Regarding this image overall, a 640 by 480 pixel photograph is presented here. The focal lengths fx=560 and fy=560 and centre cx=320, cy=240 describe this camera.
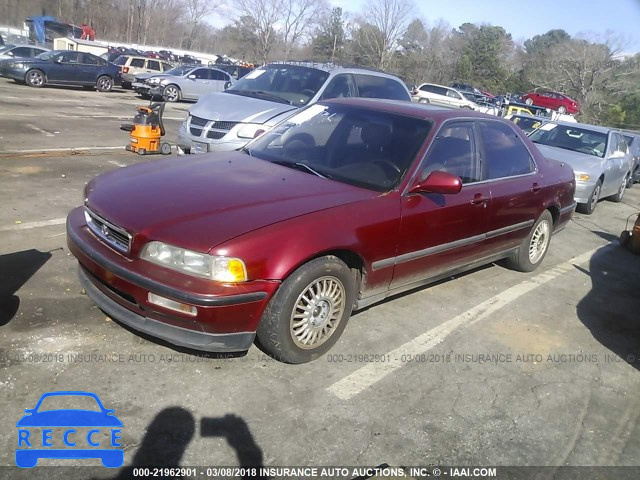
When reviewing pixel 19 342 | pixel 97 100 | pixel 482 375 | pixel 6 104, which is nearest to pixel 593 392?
pixel 482 375

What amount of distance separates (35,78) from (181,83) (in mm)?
5205

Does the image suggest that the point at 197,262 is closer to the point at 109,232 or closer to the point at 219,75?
the point at 109,232

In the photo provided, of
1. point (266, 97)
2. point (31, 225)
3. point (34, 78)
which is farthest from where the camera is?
point (34, 78)

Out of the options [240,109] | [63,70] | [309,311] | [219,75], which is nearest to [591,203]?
[240,109]

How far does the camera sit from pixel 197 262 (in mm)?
3092

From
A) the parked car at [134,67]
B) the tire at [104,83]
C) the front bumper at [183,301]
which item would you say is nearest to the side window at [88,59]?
Answer: the tire at [104,83]

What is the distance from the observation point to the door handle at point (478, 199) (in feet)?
15.1

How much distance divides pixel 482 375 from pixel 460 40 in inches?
2456

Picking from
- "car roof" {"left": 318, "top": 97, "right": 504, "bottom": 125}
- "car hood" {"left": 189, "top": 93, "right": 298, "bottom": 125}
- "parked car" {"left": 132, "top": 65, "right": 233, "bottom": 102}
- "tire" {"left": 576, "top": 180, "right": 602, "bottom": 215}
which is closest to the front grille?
"car roof" {"left": 318, "top": 97, "right": 504, "bottom": 125}

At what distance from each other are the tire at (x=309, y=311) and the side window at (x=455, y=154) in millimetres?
1084

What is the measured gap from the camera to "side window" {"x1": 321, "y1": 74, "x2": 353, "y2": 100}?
8.88 metres

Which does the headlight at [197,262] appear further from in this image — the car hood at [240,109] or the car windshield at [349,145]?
the car hood at [240,109]

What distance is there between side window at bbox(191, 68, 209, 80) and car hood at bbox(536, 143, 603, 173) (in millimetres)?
16096

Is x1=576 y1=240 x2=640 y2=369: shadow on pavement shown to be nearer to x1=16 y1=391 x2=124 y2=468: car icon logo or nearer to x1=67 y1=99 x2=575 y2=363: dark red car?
x1=67 y1=99 x2=575 y2=363: dark red car
